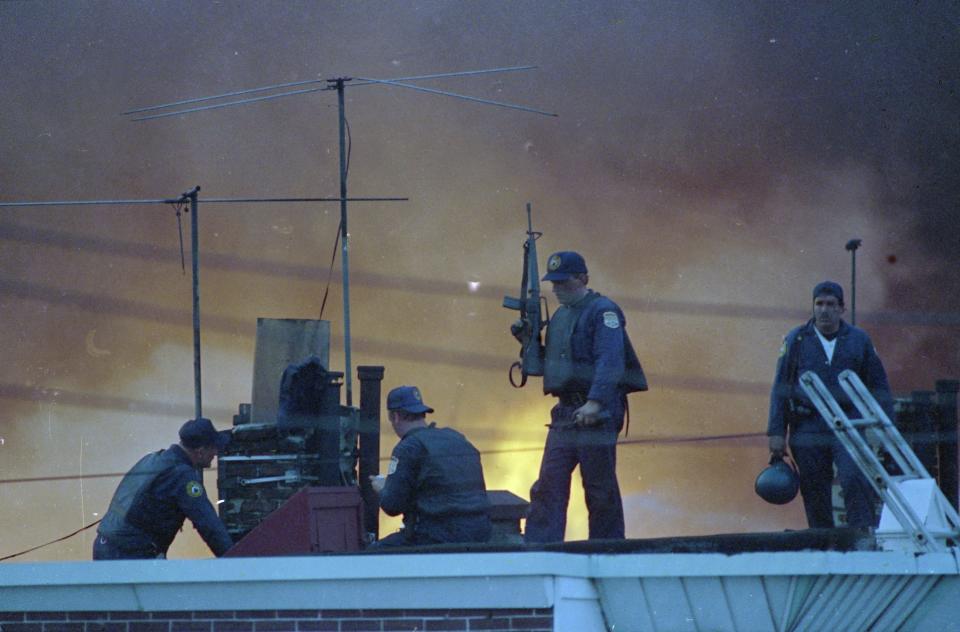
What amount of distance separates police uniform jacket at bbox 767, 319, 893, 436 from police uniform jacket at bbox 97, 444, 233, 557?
2.73 meters

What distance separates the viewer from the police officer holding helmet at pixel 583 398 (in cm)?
621

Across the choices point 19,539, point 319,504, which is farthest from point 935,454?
point 19,539

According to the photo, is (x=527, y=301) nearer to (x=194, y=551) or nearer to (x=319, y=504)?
(x=319, y=504)

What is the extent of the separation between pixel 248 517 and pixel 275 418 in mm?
586

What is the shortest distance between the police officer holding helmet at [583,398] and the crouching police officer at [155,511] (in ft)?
5.16

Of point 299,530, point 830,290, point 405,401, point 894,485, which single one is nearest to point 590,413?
point 405,401

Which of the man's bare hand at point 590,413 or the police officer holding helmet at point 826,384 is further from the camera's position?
the police officer holding helmet at point 826,384

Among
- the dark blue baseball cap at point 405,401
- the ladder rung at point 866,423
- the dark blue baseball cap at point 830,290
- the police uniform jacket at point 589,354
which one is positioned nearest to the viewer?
the ladder rung at point 866,423

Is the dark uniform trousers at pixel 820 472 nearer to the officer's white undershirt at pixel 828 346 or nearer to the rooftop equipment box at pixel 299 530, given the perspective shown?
the officer's white undershirt at pixel 828 346

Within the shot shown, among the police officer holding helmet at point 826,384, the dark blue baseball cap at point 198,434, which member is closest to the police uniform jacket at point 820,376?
the police officer holding helmet at point 826,384

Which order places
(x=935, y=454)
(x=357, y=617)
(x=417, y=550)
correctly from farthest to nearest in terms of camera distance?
1. (x=935, y=454)
2. (x=417, y=550)
3. (x=357, y=617)

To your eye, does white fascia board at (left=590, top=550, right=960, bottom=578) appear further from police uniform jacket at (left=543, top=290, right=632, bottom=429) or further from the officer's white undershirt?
the officer's white undershirt

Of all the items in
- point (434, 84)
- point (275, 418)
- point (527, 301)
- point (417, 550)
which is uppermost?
point (434, 84)

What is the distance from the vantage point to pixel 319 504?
6039 millimetres
